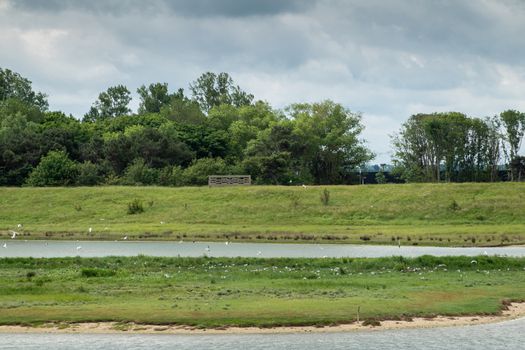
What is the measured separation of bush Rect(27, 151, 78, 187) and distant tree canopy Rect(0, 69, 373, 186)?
0.46ft

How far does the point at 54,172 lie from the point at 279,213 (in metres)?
42.1

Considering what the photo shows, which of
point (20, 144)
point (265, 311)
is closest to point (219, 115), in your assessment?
point (20, 144)

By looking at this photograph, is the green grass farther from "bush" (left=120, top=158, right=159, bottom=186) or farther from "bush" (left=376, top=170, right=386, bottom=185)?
"bush" (left=376, top=170, right=386, bottom=185)

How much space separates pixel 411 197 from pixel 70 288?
61516mm

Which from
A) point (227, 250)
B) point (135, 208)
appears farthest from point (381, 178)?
point (227, 250)

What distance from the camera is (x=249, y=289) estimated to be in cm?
3612

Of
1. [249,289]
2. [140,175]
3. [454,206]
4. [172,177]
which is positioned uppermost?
[140,175]

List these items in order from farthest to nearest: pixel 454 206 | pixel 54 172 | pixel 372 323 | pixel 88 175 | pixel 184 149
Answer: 1. pixel 184 149
2. pixel 88 175
3. pixel 54 172
4. pixel 454 206
5. pixel 372 323

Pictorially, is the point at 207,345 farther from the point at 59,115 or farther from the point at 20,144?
the point at 59,115

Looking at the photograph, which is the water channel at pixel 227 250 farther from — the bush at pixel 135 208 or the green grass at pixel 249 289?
the bush at pixel 135 208

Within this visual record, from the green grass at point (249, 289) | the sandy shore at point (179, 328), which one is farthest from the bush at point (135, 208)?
the sandy shore at point (179, 328)

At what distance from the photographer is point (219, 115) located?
543 ft

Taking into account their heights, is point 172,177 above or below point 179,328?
above

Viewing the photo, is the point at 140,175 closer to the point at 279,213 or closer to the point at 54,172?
the point at 54,172
